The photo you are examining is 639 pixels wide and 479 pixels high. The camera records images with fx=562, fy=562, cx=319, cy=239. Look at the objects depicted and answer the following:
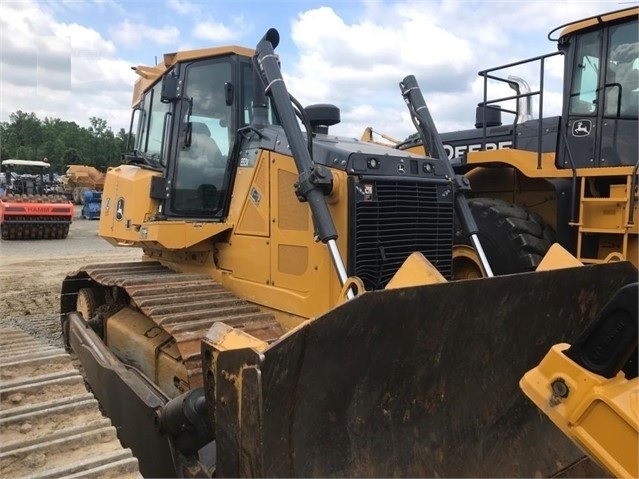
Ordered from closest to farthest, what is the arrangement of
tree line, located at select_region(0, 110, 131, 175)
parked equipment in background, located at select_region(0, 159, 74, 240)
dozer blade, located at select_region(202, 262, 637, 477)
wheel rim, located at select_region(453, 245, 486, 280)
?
dozer blade, located at select_region(202, 262, 637, 477), wheel rim, located at select_region(453, 245, 486, 280), parked equipment in background, located at select_region(0, 159, 74, 240), tree line, located at select_region(0, 110, 131, 175)

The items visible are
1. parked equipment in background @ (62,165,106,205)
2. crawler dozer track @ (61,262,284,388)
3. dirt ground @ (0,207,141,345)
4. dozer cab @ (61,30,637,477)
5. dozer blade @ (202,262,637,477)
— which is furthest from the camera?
parked equipment in background @ (62,165,106,205)

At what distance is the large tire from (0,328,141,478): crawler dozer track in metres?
3.25

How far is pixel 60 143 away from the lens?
5188 cm

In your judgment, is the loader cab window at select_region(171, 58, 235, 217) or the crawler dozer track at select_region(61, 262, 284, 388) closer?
the crawler dozer track at select_region(61, 262, 284, 388)

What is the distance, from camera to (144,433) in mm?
3064

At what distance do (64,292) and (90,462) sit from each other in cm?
376

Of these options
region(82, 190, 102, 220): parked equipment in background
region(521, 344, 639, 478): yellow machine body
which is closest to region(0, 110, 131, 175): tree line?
region(82, 190, 102, 220): parked equipment in background

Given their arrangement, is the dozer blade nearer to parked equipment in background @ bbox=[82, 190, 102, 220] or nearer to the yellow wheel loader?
the yellow wheel loader

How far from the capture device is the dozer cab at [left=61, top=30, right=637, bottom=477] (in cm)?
220

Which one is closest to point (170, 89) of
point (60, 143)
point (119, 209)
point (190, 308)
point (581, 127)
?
point (119, 209)

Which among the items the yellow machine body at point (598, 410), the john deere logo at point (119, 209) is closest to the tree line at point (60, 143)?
the john deere logo at point (119, 209)

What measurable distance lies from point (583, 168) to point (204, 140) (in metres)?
3.24

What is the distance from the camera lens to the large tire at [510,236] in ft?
15.8

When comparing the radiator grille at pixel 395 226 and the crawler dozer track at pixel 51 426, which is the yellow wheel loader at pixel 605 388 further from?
the radiator grille at pixel 395 226
